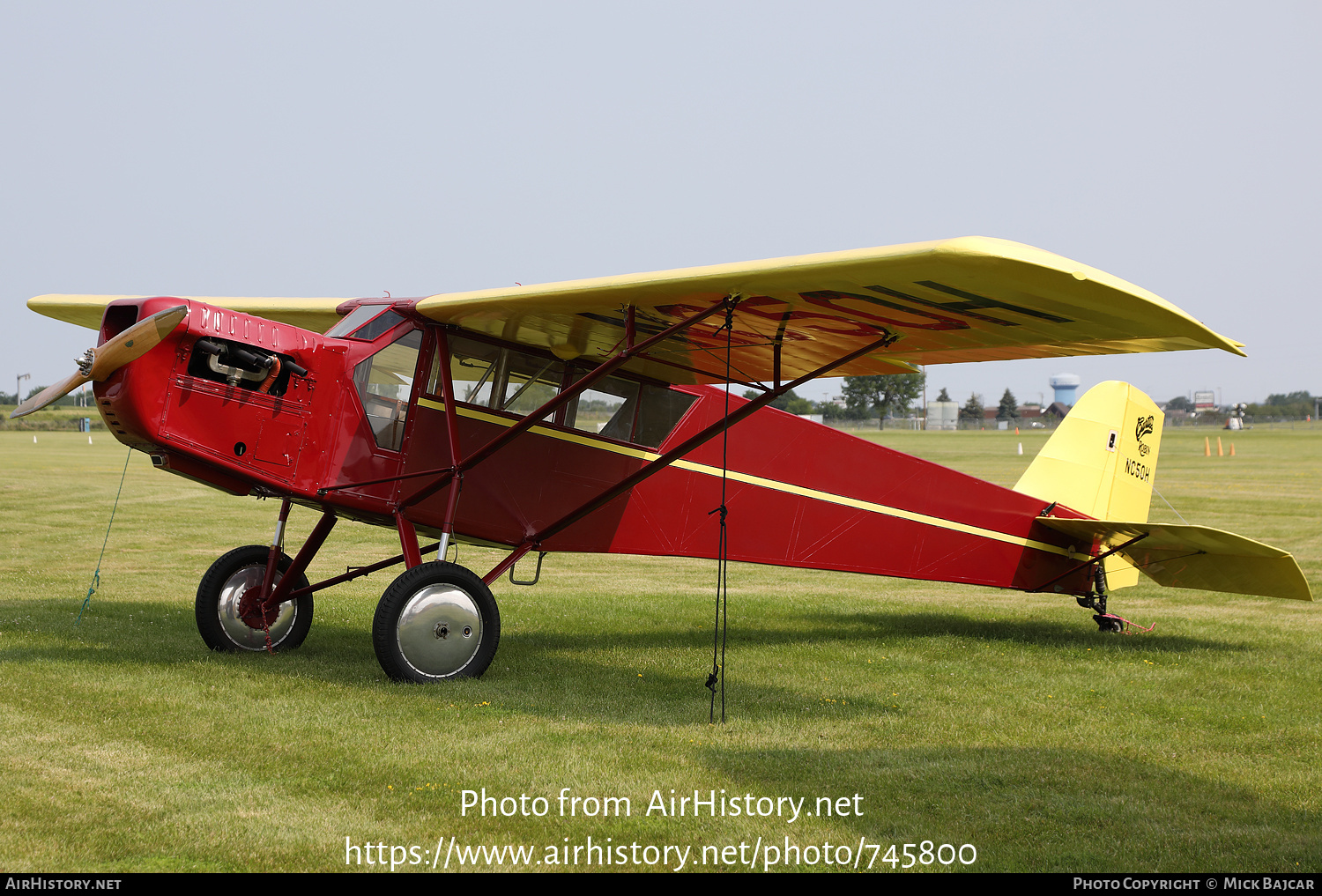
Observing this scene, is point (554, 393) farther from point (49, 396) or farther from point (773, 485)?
point (49, 396)

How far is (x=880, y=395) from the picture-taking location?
123 meters

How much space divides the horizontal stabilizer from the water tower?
154118 millimetres

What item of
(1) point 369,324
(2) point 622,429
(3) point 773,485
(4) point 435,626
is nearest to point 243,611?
(4) point 435,626

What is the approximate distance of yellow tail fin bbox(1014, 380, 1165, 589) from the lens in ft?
34.3

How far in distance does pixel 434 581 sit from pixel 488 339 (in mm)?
1942

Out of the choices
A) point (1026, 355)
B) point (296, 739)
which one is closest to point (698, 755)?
point (296, 739)

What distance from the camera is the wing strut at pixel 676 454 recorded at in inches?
287

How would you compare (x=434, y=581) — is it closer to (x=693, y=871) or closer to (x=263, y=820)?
(x=263, y=820)

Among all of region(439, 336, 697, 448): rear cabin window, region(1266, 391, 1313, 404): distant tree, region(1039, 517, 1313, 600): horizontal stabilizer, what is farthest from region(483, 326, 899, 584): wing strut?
region(1266, 391, 1313, 404): distant tree

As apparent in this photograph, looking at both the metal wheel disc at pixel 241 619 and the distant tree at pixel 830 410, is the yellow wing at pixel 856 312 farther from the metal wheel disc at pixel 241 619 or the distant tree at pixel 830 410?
the distant tree at pixel 830 410

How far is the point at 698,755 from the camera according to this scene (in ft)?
18.7

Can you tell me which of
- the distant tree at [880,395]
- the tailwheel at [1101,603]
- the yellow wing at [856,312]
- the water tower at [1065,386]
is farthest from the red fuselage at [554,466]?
the water tower at [1065,386]

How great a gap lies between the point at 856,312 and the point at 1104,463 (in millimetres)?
5321

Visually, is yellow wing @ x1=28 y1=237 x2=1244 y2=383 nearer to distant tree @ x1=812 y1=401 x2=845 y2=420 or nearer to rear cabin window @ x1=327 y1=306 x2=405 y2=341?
rear cabin window @ x1=327 y1=306 x2=405 y2=341
